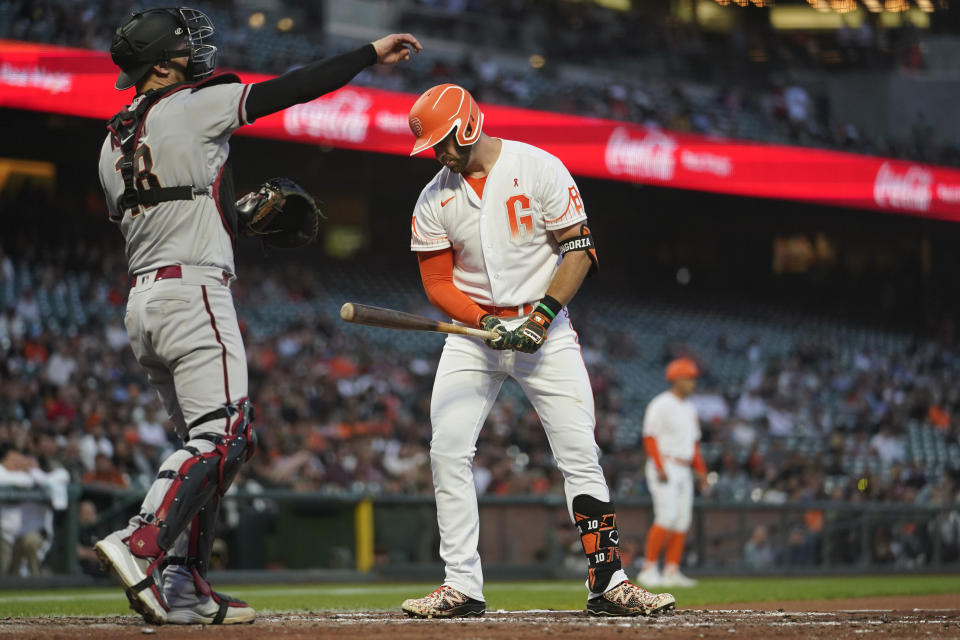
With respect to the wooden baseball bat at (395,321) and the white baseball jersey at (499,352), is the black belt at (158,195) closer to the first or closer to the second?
the wooden baseball bat at (395,321)

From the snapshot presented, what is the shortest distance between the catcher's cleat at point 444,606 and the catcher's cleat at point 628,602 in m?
0.48

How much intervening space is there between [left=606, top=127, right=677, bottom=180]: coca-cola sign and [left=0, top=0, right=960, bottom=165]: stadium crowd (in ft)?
2.75

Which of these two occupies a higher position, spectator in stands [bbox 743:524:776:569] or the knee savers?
the knee savers

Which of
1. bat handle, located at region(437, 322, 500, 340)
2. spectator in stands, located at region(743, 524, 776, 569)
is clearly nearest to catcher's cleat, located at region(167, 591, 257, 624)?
bat handle, located at region(437, 322, 500, 340)

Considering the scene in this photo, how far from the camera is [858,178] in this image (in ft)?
76.7

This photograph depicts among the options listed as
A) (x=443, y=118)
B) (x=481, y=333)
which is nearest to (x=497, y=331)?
(x=481, y=333)

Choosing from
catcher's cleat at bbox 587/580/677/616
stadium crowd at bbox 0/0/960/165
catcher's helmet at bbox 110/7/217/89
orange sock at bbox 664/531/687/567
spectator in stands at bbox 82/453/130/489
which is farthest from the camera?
stadium crowd at bbox 0/0/960/165

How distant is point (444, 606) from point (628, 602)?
71 centimetres

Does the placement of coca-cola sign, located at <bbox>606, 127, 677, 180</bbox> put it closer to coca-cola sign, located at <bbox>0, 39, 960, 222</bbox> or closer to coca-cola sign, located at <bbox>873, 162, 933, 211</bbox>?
coca-cola sign, located at <bbox>0, 39, 960, 222</bbox>

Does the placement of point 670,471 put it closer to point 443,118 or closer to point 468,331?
point 468,331

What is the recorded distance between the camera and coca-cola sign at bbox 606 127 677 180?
20.6 metres

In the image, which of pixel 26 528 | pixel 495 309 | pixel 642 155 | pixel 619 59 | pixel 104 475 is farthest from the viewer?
pixel 619 59

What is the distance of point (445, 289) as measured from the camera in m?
5.30

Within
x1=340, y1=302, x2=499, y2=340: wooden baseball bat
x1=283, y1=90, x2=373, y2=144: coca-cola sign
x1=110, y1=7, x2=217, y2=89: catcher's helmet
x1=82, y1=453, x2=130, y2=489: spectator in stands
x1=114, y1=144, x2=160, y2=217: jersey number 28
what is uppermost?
x1=283, y1=90, x2=373, y2=144: coca-cola sign
